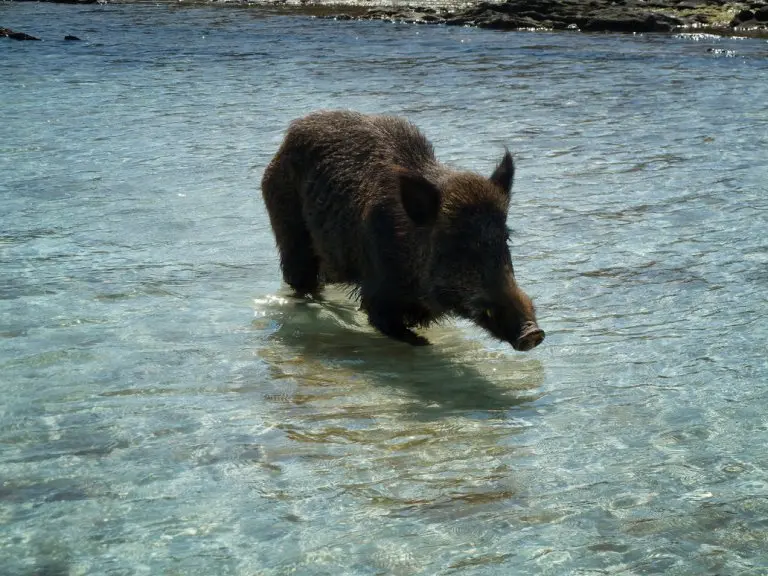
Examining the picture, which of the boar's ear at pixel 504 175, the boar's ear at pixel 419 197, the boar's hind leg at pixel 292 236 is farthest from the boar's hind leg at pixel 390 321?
the boar's hind leg at pixel 292 236

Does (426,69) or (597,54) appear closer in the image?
(426,69)

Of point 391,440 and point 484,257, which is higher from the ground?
point 484,257

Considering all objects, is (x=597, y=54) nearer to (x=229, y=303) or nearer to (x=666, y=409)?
(x=229, y=303)

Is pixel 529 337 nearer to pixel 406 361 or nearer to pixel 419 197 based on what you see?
pixel 406 361

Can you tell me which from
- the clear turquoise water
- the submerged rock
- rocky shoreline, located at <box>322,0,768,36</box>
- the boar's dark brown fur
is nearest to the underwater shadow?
the clear turquoise water

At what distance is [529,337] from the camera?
6.32 m

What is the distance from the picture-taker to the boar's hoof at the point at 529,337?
20.7ft

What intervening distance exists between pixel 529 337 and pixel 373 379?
41.4 inches

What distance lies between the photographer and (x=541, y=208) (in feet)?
35.5

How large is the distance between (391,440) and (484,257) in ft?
5.11

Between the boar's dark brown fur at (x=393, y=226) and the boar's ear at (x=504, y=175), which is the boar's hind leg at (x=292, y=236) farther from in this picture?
the boar's ear at (x=504, y=175)

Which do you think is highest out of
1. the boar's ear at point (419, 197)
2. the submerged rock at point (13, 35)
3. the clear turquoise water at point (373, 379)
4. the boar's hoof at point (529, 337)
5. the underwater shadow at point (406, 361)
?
the boar's ear at point (419, 197)

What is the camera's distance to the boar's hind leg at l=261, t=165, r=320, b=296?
8.45m

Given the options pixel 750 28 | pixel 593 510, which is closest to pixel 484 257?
pixel 593 510
